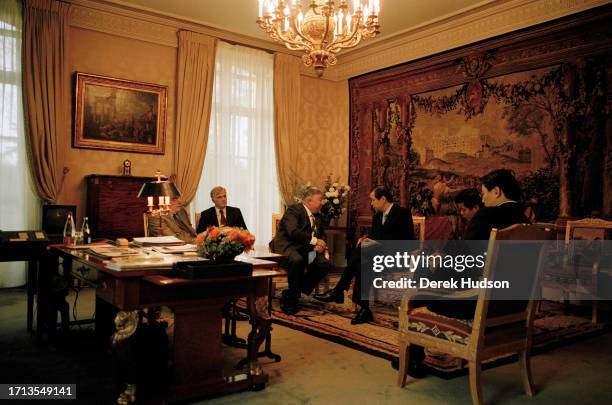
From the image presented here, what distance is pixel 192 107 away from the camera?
26.4 ft

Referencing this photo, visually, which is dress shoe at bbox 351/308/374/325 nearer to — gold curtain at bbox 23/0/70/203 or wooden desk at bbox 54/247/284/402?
wooden desk at bbox 54/247/284/402

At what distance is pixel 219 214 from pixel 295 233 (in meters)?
1.16

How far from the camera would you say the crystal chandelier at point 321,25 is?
4.62 meters

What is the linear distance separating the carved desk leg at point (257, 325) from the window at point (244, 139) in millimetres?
5071

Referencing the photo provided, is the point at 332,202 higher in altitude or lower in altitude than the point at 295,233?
higher

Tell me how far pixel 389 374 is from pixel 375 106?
622 cm

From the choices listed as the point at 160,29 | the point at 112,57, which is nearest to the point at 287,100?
the point at 160,29

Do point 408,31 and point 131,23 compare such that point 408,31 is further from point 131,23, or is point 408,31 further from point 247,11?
point 131,23

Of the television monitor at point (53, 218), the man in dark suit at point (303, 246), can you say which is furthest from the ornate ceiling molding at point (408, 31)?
the man in dark suit at point (303, 246)

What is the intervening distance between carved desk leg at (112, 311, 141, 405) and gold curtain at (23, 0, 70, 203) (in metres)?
4.69

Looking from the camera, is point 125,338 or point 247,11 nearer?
point 125,338

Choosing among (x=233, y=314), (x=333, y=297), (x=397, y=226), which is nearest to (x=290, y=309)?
(x=333, y=297)

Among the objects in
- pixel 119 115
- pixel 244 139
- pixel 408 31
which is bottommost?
pixel 244 139

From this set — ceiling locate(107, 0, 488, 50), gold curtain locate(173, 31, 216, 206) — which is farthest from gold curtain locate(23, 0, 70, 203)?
gold curtain locate(173, 31, 216, 206)
